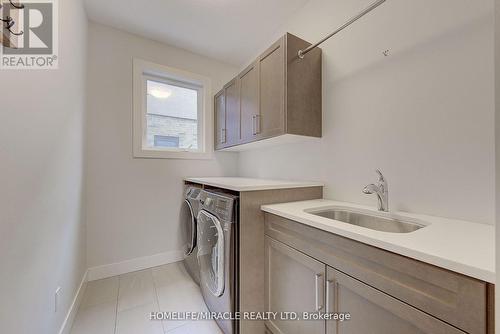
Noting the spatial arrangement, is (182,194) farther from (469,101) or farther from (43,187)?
(469,101)

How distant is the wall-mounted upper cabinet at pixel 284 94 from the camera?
60.2 inches

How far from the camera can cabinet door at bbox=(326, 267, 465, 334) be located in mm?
626

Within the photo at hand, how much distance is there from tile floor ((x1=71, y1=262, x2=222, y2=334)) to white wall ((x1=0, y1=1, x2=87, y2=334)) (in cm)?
25

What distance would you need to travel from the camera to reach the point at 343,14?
1.53 m

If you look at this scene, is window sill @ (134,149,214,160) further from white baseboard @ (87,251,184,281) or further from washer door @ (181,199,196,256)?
white baseboard @ (87,251,184,281)

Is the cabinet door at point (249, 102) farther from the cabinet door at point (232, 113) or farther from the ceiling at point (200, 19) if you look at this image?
the ceiling at point (200, 19)

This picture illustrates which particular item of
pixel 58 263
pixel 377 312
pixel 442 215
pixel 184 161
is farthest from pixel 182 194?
pixel 442 215

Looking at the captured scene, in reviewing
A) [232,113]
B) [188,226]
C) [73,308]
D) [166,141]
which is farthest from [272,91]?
[73,308]

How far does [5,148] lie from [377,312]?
5.17 ft

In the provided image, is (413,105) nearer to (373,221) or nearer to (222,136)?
(373,221)

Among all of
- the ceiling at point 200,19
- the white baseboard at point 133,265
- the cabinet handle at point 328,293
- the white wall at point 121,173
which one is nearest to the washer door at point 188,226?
the white wall at point 121,173

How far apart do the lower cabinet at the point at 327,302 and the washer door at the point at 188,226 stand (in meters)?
0.96

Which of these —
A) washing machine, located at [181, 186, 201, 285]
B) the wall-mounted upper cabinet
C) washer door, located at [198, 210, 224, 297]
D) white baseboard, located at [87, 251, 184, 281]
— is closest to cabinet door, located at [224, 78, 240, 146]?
the wall-mounted upper cabinet

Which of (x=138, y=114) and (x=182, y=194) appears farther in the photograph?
(x=182, y=194)
